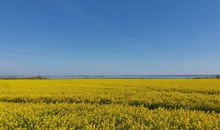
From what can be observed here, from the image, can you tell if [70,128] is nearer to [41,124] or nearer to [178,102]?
[41,124]

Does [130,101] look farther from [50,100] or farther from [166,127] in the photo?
[166,127]

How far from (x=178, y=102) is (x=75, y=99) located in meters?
5.69

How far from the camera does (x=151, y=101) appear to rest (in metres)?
13.9

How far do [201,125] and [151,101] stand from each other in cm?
653

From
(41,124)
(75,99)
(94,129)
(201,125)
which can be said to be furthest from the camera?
(75,99)

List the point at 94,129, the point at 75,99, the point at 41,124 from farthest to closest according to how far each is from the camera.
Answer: the point at 75,99 → the point at 41,124 → the point at 94,129

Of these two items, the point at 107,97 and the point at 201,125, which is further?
the point at 107,97

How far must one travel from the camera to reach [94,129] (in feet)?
22.4

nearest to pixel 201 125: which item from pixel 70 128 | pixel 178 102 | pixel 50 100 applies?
pixel 70 128

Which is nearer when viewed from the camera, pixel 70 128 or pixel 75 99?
pixel 70 128

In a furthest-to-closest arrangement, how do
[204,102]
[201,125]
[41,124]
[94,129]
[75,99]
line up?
[75,99] → [204,102] → [41,124] → [201,125] → [94,129]

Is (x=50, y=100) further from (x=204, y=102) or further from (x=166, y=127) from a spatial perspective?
(x=166, y=127)

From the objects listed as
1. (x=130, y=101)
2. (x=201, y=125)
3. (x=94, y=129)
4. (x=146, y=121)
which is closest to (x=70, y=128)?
(x=94, y=129)

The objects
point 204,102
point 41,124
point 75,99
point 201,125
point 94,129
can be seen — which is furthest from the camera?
point 75,99
